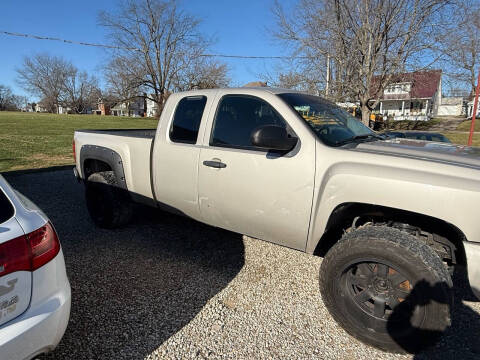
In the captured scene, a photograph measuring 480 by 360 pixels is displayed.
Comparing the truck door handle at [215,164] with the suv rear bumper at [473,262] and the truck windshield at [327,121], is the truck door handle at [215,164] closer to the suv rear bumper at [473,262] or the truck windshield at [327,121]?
the truck windshield at [327,121]

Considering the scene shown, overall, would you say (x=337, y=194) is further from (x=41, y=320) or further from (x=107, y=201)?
(x=107, y=201)

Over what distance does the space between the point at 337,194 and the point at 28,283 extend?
1.99 m

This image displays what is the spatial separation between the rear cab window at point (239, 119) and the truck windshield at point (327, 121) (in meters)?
0.21

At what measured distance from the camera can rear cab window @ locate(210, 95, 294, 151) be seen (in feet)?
9.49

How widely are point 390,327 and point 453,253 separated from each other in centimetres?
74

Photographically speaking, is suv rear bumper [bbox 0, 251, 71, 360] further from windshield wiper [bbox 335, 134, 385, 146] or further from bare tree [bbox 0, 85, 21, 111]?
bare tree [bbox 0, 85, 21, 111]

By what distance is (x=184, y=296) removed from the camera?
2883 millimetres

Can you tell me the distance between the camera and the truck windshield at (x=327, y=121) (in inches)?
107

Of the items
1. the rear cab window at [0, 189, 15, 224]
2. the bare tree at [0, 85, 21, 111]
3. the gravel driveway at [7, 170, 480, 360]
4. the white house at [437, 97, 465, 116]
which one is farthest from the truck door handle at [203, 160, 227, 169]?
the bare tree at [0, 85, 21, 111]

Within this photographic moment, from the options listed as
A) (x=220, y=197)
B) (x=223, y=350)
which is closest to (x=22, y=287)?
(x=223, y=350)

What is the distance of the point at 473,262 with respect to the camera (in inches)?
77.0

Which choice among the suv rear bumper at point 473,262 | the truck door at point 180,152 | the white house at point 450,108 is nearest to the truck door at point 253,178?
the truck door at point 180,152

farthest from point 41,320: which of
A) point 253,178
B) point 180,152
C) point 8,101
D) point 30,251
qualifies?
point 8,101

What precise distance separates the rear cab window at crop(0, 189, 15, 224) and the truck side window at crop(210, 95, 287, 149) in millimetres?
1713
